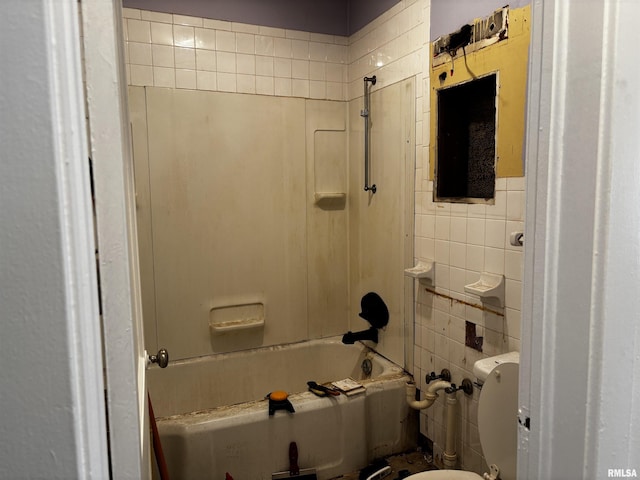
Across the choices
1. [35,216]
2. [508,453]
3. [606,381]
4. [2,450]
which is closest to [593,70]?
[606,381]

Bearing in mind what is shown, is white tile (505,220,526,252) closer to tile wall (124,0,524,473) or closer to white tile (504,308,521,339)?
tile wall (124,0,524,473)

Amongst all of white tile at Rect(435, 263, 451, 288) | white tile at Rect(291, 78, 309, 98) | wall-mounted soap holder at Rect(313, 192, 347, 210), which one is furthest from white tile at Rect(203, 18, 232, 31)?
white tile at Rect(435, 263, 451, 288)

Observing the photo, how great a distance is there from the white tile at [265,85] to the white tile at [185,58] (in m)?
0.39

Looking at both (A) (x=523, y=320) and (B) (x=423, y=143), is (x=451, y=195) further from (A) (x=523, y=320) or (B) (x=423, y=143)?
(A) (x=523, y=320)

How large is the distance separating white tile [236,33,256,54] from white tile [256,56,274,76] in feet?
0.21

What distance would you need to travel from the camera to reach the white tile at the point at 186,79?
258cm

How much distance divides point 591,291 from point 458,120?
1.61m

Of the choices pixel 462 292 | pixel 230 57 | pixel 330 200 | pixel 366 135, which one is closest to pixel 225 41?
pixel 230 57

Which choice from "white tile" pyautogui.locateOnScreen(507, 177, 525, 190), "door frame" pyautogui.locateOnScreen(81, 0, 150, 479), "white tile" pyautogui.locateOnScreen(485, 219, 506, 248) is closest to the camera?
"door frame" pyautogui.locateOnScreen(81, 0, 150, 479)

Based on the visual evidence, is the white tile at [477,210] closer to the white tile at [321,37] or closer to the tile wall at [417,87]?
the tile wall at [417,87]

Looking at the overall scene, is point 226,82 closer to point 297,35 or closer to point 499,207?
point 297,35

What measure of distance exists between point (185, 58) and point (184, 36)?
0.12m

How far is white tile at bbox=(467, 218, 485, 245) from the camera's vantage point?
1967 mm

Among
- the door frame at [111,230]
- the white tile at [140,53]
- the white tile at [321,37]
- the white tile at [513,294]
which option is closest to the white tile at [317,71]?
the white tile at [321,37]
